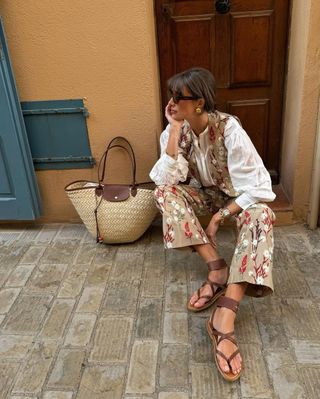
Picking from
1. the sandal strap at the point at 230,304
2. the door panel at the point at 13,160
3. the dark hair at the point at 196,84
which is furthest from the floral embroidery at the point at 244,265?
the door panel at the point at 13,160

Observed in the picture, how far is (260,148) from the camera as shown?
98.8 inches

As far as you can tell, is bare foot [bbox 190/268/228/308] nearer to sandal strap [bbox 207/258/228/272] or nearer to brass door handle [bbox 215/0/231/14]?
sandal strap [bbox 207/258/228/272]

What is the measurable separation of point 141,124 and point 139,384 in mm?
1385

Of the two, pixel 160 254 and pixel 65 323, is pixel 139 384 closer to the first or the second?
pixel 65 323

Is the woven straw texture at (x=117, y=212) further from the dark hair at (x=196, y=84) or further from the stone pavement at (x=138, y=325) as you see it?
the dark hair at (x=196, y=84)

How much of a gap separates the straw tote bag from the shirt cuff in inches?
24.9

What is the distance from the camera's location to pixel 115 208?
212cm

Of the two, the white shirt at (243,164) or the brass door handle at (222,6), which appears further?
the brass door handle at (222,6)

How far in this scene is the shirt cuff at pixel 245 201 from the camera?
1.59 meters

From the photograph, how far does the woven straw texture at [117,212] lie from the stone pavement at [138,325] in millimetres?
101

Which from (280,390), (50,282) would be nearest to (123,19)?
(50,282)

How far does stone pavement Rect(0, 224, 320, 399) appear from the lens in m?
1.36

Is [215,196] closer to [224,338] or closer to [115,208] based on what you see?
[115,208]

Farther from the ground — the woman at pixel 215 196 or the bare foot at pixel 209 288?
the woman at pixel 215 196
